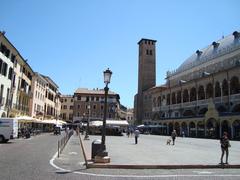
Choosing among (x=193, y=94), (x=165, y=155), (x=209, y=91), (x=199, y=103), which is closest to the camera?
(x=165, y=155)

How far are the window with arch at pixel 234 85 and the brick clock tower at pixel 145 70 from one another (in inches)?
1755

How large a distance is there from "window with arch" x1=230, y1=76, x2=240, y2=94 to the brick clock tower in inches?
1755

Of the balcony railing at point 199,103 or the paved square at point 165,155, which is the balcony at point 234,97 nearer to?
the balcony railing at point 199,103

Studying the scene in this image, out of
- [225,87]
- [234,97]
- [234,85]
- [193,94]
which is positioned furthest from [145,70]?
[234,97]

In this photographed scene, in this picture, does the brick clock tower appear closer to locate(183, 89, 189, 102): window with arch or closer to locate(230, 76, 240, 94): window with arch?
locate(183, 89, 189, 102): window with arch

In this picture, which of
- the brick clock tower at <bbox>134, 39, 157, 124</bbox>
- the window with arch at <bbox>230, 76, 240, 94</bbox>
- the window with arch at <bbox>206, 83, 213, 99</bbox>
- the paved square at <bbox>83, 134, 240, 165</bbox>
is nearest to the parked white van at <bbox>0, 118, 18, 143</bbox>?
the paved square at <bbox>83, 134, 240, 165</bbox>

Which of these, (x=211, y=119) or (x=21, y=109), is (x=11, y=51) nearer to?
(x=21, y=109)

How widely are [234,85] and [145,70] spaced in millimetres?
46703

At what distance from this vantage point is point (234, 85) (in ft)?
169

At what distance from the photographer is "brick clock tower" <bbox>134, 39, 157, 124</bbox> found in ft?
312

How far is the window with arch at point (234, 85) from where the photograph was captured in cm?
5047

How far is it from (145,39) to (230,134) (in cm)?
5854

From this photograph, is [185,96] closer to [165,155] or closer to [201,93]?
[201,93]

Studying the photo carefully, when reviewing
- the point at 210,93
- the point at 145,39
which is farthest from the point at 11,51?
the point at 145,39
